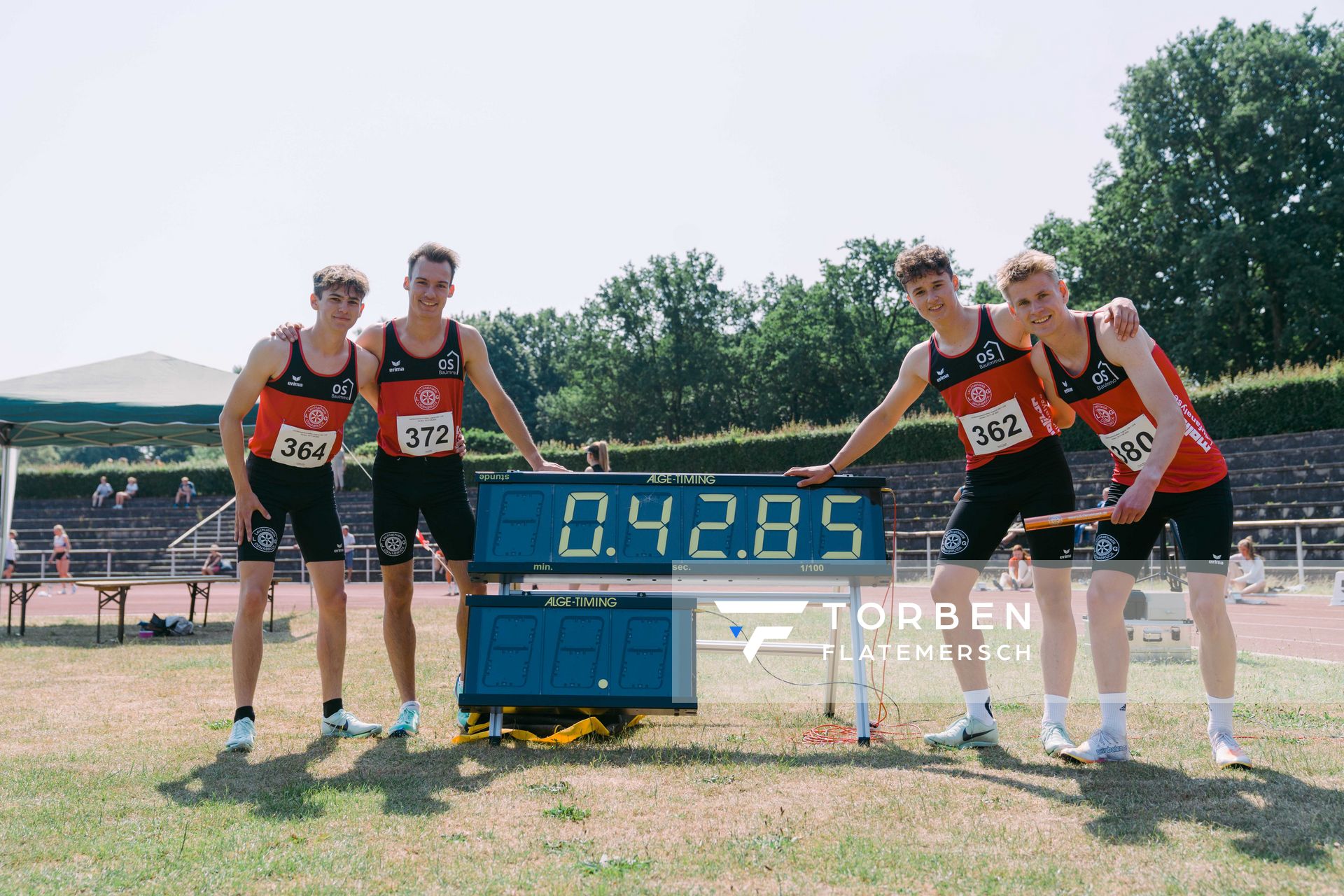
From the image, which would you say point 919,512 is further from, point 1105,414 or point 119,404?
point 1105,414

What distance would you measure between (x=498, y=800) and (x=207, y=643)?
8.90m

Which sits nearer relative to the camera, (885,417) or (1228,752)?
(1228,752)

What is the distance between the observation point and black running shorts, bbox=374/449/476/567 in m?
5.79

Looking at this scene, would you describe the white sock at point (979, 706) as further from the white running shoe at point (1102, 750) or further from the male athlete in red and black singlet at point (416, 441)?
the male athlete in red and black singlet at point (416, 441)

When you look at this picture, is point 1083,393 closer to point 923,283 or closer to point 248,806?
point 923,283

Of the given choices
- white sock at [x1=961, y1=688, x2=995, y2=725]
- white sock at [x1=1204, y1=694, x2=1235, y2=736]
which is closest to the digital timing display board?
white sock at [x1=961, y1=688, x2=995, y2=725]

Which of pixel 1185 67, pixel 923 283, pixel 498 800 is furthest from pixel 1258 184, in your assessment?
pixel 498 800

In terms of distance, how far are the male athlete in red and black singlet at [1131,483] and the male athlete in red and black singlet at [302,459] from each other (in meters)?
3.76

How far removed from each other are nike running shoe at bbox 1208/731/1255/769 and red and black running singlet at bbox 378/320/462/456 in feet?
14.1

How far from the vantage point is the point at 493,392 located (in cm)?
615

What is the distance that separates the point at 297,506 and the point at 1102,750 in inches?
180

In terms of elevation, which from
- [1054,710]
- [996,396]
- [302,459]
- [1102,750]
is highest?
[996,396]

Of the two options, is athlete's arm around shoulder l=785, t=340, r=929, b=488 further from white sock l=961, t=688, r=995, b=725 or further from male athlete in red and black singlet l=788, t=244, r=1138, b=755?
white sock l=961, t=688, r=995, b=725

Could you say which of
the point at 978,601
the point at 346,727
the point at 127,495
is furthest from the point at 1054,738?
the point at 127,495
